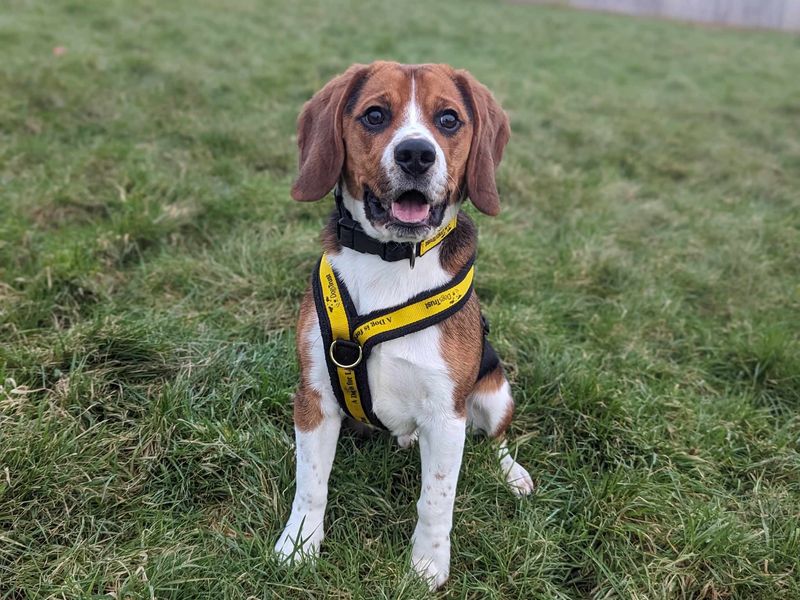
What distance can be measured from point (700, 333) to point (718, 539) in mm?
2029

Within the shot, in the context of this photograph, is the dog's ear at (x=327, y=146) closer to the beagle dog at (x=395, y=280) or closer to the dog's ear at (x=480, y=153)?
the beagle dog at (x=395, y=280)

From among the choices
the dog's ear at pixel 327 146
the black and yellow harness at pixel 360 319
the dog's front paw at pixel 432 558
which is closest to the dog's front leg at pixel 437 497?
the dog's front paw at pixel 432 558

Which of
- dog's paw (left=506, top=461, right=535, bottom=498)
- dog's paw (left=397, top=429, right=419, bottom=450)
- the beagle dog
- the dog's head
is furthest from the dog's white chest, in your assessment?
dog's paw (left=506, top=461, right=535, bottom=498)

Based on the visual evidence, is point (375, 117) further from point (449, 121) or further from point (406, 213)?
point (406, 213)

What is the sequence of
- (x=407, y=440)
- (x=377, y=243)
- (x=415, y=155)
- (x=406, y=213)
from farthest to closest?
(x=407, y=440)
(x=377, y=243)
(x=406, y=213)
(x=415, y=155)

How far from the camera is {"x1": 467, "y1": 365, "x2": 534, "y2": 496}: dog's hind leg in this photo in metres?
2.94

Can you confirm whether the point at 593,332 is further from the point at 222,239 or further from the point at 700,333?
the point at 222,239

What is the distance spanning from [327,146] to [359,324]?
→ 72 cm

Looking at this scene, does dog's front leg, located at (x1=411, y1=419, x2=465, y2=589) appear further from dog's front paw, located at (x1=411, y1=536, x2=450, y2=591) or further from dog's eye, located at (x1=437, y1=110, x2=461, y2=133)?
dog's eye, located at (x1=437, y1=110, x2=461, y2=133)

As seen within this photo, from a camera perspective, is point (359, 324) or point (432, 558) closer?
point (359, 324)

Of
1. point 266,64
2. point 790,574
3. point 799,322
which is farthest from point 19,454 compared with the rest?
point 266,64

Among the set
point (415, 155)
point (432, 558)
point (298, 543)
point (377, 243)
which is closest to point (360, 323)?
point (377, 243)

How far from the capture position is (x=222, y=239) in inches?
183

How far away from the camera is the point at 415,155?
217 cm
